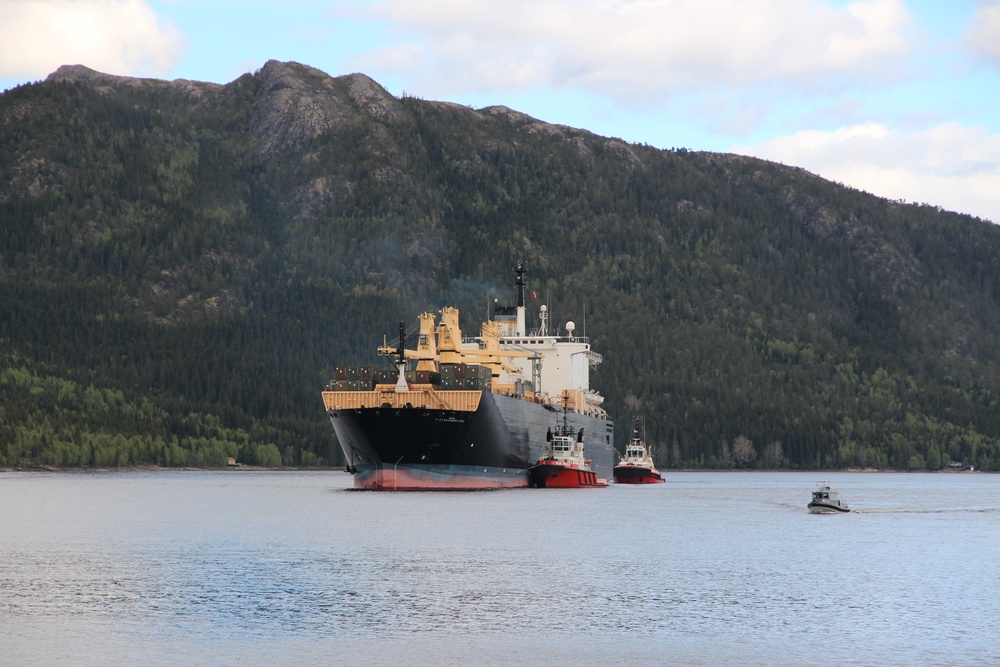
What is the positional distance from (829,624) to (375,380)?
86.6m

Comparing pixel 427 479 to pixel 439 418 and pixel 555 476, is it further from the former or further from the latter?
pixel 555 476

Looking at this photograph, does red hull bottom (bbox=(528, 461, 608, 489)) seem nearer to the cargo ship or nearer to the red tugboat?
the red tugboat

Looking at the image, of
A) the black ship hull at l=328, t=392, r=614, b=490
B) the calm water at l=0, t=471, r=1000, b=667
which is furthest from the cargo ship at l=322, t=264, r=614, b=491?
the calm water at l=0, t=471, r=1000, b=667

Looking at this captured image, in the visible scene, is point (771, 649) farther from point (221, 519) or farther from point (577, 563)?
point (221, 519)

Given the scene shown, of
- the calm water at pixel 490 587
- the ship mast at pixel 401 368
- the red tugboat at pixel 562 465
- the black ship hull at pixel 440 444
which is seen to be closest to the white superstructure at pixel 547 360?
the red tugboat at pixel 562 465

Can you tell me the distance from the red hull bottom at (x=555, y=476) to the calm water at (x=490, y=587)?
32.4 meters

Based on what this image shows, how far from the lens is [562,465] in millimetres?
160250

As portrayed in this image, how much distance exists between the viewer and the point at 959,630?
59.8 metres

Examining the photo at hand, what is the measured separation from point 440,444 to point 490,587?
69.5m

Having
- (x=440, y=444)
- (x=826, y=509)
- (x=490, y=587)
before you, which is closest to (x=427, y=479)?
(x=440, y=444)

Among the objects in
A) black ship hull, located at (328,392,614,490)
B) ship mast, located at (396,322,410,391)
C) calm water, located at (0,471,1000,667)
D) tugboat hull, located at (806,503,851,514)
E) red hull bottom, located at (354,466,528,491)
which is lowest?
calm water, located at (0,471,1000,667)

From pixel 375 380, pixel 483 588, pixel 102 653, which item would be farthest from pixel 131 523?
pixel 102 653

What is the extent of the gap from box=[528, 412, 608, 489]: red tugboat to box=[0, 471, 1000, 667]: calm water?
32854mm

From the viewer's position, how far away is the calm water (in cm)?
5469
